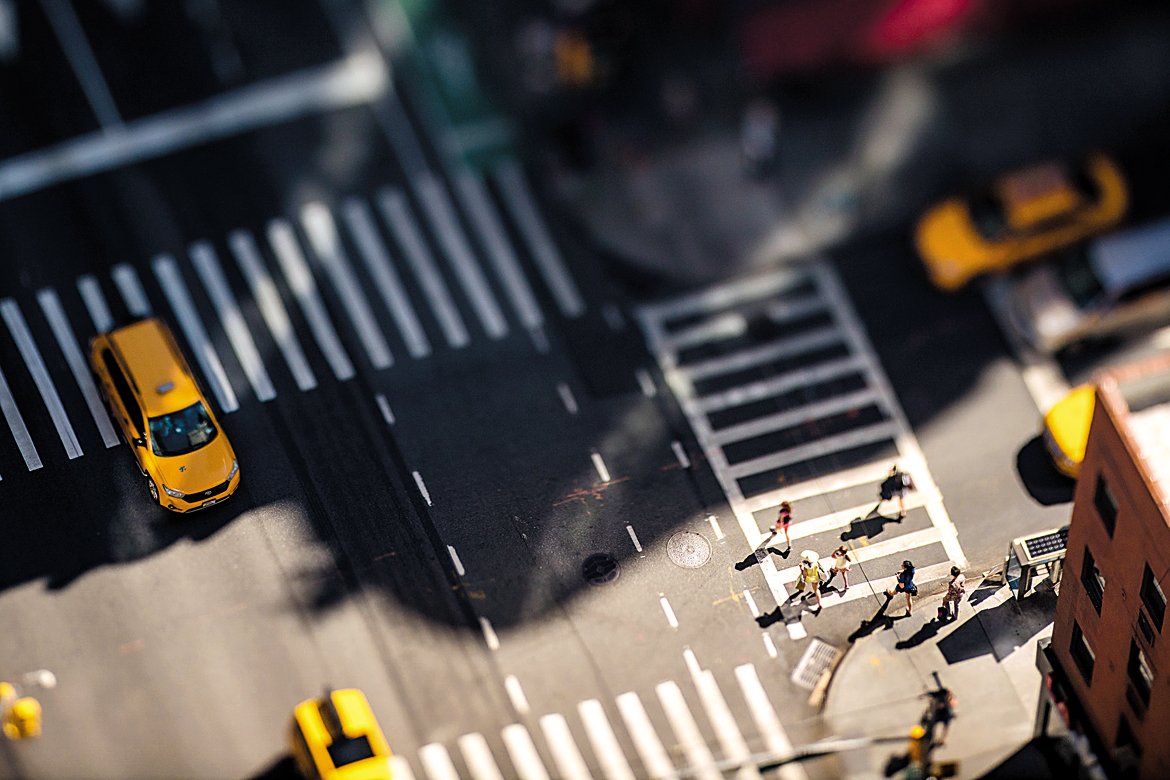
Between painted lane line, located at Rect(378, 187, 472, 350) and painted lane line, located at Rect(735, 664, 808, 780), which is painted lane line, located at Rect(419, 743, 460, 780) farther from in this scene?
painted lane line, located at Rect(378, 187, 472, 350)

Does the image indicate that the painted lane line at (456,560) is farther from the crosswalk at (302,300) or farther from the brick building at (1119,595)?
the brick building at (1119,595)

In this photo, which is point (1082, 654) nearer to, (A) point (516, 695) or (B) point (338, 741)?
(A) point (516, 695)

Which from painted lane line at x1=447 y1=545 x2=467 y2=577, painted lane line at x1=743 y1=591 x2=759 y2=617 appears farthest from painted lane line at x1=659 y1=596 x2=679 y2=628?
painted lane line at x1=447 y1=545 x2=467 y2=577

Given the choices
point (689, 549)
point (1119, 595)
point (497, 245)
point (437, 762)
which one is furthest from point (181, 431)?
point (1119, 595)

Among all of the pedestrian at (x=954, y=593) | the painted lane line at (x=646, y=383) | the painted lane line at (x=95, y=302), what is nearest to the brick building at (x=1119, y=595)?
the pedestrian at (x=954, y=593)

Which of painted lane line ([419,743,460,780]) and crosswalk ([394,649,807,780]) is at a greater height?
painted lane line ([419,743,460,780])
